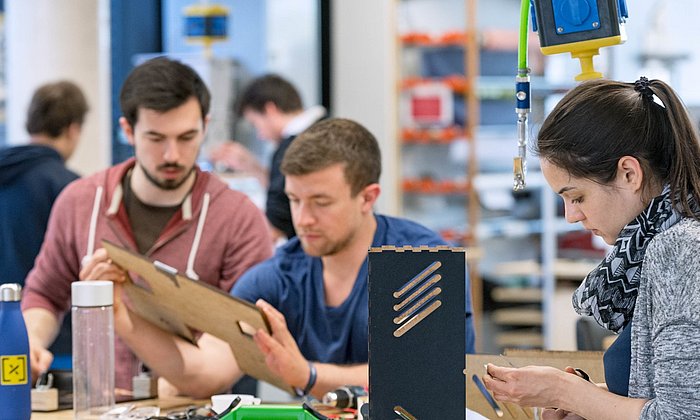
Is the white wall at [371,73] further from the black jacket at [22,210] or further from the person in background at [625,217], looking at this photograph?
the person in background at [625,217]

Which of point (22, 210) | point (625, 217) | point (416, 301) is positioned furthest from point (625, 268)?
point (22, 210)

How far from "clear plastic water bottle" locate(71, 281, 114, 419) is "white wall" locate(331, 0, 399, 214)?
4101 mm

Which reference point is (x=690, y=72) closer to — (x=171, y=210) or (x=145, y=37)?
(x=145, y=37)

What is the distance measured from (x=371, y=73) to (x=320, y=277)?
3.84 meters

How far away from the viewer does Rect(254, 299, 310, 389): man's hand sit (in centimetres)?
238

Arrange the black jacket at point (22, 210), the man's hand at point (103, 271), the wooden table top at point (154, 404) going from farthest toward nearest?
the black jacket at point (22, 210)
the man's hand at point (103, 271)
the wooden table top at point (154, 404)

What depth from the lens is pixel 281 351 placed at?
2.41 m

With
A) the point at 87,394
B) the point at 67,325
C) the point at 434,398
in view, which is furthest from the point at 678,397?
the point at 67,325

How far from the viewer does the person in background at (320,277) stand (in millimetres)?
2594

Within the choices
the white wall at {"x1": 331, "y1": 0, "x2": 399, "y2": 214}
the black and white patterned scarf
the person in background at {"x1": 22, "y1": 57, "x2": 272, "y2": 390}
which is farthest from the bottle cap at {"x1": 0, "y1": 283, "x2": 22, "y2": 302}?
the white wall at {"x1": 331, "y1": 0, "x2": 399, "y2": 214}

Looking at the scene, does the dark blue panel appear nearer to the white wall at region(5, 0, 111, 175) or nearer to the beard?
the white wall at region(5, 0, 111, 175)

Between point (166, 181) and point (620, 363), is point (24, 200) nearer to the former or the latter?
point (166, 181)

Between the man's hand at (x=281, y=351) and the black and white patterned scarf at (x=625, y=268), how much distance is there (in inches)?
32.7

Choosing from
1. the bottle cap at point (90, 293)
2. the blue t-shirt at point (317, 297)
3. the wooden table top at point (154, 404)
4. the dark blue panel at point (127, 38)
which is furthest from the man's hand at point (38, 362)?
the dark blue panel at point (127, 38)
